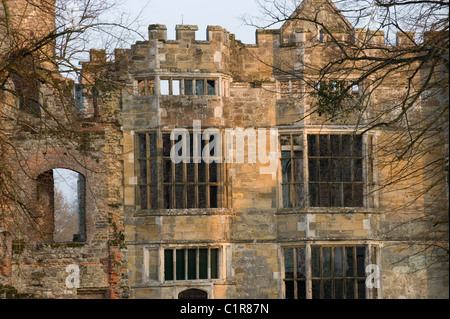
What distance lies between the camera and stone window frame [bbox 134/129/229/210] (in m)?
20.2

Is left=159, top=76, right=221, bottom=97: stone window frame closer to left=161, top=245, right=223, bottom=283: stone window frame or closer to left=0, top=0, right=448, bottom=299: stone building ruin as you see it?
left=0, top=0, right=448, bottom=299: stone building ruin

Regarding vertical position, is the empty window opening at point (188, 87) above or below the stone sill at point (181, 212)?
above

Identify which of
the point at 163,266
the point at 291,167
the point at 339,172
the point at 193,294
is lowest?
the point at 193,294

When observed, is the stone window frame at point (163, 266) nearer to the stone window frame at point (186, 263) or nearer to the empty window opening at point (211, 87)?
the stone window frame at point (186, 263)

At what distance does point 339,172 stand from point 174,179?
12.9ft

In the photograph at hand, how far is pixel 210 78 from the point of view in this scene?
20656 mm

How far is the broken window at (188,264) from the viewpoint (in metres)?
20.2

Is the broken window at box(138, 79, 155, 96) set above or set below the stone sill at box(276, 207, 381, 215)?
above

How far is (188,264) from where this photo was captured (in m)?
20.2

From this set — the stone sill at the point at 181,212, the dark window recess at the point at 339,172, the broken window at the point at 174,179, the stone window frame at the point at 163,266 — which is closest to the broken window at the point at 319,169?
the dark window recess at the point at 339,172

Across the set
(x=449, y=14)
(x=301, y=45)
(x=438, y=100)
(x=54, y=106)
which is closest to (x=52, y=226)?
(x=54, y=106)

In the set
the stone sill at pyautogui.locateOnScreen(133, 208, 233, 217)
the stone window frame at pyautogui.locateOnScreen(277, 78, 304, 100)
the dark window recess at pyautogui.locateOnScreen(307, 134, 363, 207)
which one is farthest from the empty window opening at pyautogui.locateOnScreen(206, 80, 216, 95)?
the stone sill at pyautogui.locateOnScreen(133, 208, 233, 217)

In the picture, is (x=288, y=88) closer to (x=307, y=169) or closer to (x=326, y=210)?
(x=307, y=169)

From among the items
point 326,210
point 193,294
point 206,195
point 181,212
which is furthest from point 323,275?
point 181,212
